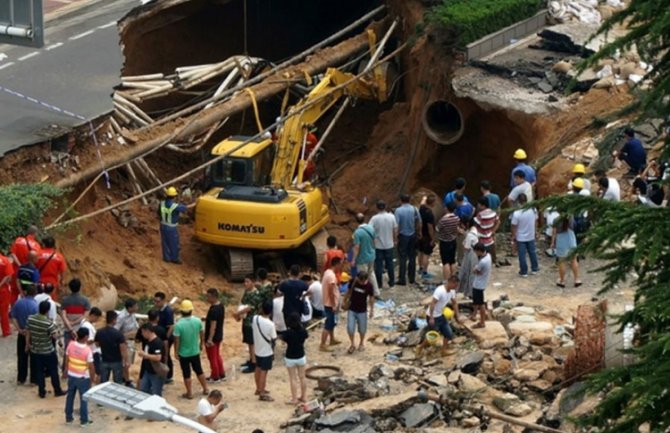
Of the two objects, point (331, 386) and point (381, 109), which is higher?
point (381, 109)

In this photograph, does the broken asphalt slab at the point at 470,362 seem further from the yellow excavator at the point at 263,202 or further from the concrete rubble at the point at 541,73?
the concrete rubble at the point at 541,73

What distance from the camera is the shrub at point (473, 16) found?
31.1 metres

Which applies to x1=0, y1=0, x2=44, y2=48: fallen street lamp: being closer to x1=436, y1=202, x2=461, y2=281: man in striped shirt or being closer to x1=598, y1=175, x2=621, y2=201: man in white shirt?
x1=436, y1=202, x2=461, y2=281: man in striped shirt

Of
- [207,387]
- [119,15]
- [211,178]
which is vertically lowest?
[207,387]

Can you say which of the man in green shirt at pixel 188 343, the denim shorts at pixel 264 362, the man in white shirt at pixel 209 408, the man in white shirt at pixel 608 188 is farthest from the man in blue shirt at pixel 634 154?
the man in white shirt at pixel 209 408

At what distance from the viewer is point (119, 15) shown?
3331 cm

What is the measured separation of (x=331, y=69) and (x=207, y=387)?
1125 centimetres

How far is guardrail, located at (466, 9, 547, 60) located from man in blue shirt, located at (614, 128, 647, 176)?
5525 mm

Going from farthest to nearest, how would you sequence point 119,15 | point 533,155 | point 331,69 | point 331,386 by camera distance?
point 119,15
point 331,69
point 533,155
point 331,386

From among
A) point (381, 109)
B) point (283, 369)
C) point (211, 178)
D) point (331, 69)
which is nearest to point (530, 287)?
point (283, 369)

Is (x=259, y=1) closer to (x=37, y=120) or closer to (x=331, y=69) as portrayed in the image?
(x=331, y=69)

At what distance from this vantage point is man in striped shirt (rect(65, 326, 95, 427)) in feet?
63.0

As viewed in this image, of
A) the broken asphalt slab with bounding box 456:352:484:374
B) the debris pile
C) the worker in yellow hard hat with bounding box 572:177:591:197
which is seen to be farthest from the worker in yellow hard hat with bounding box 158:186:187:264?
the debris pile

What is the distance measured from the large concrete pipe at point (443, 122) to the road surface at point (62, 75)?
604cm
